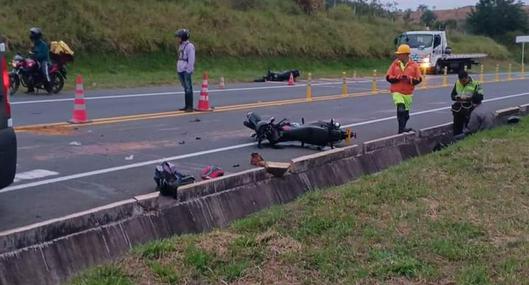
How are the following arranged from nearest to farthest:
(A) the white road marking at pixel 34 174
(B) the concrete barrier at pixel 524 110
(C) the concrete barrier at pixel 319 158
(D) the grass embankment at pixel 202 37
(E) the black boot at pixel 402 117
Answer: (C) the concrete barrier at pixel 319 158 < (A) the white road marking at pixel 34 174 < (E) the black boot at pixel 402 117 < (B) the concrete barrier at pixel 524 110 < (D) the grass embankment at pixel 202 37

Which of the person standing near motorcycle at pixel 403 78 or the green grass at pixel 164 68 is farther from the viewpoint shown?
the green grass at pixel 164 68

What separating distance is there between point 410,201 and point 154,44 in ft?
84.6

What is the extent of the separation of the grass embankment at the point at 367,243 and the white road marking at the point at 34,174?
10.4ft

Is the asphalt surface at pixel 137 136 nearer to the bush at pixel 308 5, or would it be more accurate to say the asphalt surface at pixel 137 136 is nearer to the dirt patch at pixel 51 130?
the dirt patch at pixel 51 130

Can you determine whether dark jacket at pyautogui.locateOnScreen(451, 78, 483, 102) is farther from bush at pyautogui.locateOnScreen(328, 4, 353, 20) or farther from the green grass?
bush at pyautogui.locateOnScreen(328, 4, 353, 20)

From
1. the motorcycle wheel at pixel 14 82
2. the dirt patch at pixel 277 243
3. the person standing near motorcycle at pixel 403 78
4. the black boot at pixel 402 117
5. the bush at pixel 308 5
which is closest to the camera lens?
the dirt patch at pixel 277 243

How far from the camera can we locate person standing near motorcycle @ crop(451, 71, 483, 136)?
12531 mm

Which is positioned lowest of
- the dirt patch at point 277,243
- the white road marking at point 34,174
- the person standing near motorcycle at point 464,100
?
the dirt patch at point 277,243

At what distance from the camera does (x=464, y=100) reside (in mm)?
12555

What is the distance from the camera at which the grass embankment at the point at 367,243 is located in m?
5.19

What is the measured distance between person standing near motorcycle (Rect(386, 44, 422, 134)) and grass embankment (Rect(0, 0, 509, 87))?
41.6 ft

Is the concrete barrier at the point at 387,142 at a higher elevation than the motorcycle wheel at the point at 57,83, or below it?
below

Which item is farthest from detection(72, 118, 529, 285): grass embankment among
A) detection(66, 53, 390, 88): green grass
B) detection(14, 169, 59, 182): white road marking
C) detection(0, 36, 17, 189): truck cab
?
detection(66, 53, 390, 88): green grass

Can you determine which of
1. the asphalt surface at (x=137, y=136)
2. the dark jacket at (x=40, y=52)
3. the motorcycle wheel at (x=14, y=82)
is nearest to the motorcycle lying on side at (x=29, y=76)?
the motorcycle wheel at (x=14, y=82)
